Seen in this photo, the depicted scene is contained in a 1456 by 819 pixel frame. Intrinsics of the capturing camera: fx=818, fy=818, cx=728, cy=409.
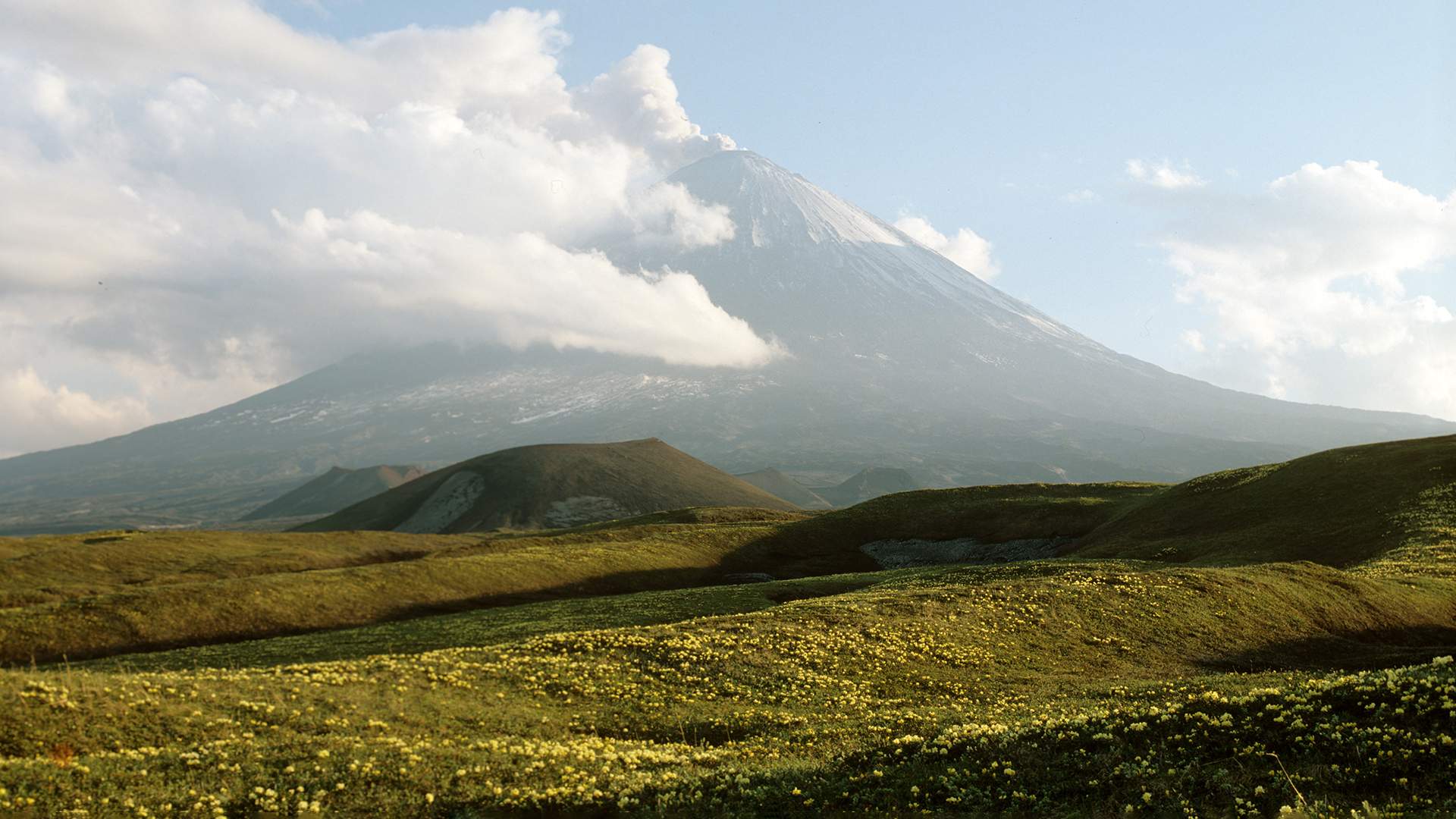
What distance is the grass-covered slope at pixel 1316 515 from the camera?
2157 inches

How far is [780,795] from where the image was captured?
626 inches

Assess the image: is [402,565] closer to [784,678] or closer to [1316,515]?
[784,678]

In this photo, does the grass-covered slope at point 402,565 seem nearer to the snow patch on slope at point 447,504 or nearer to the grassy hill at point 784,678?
the grassy hill at point 784,678

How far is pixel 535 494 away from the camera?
17188 cm

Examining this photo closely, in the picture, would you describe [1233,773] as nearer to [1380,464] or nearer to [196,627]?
[196,627]

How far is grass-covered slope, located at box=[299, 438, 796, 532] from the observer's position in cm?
16562

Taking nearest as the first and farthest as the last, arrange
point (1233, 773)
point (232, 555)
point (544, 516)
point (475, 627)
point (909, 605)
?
point (1233, 773) → point (909, 605) → point (475, 627) → point (232, 555) → point (544, 516)

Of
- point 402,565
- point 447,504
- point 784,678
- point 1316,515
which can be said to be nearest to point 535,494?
point 447,504

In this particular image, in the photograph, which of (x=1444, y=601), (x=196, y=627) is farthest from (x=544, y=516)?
(x=1444, y=601)

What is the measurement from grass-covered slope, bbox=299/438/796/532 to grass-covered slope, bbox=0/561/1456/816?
13135cm

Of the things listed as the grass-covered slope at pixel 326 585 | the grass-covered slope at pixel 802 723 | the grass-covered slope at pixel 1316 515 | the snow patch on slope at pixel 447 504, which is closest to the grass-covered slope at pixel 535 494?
the snow patch on slope at pixel 447 504

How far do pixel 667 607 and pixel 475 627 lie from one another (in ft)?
36.9

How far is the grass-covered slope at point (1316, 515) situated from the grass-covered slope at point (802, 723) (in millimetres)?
17816

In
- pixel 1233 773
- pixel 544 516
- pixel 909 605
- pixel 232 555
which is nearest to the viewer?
pixel 1233 773
